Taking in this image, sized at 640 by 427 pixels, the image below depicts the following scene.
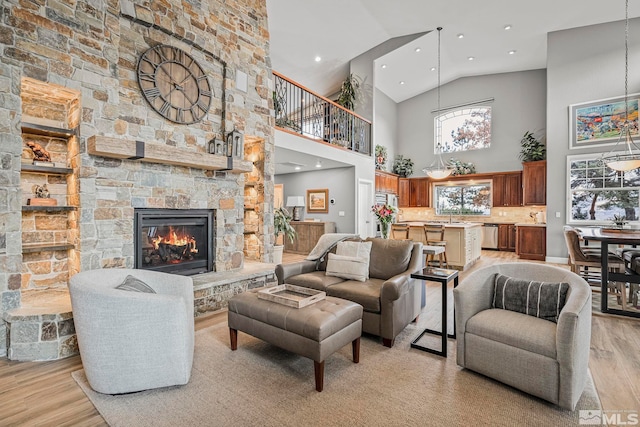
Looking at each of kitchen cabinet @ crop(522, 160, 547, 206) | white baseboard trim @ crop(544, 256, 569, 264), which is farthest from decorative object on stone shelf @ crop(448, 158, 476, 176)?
white baseboard trim @ crop(544, 256, 569, 264)

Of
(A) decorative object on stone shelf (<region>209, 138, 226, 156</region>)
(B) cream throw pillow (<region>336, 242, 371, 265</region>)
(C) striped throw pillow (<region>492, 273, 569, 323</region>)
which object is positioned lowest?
(C) striped throw pillow (<region>492, 273, 569, 323</region>)

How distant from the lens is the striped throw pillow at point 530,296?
2352mm

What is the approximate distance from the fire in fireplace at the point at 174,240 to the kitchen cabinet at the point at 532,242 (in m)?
7.59

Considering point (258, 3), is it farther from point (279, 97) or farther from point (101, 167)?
point (101, 167)

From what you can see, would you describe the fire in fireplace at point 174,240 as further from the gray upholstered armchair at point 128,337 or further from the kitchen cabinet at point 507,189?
the kitchen cabinet at point 507,189

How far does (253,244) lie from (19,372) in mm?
3115

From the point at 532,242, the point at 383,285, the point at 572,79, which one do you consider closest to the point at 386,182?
the point at 532,242

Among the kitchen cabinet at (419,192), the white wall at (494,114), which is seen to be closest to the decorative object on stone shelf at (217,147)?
the kitchen cabinet at (419,192)

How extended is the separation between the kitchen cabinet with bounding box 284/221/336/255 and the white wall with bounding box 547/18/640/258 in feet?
17.3

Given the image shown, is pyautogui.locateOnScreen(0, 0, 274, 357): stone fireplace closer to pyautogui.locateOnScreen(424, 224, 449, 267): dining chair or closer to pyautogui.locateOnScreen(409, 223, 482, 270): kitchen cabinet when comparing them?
pyautogui.locateOnScreen(424, 224, 449, 267): dining chair

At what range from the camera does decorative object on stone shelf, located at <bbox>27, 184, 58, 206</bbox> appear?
309 cm

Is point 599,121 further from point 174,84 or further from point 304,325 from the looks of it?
point 174,84

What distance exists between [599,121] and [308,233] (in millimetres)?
7039

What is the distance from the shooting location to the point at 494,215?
986 cm
